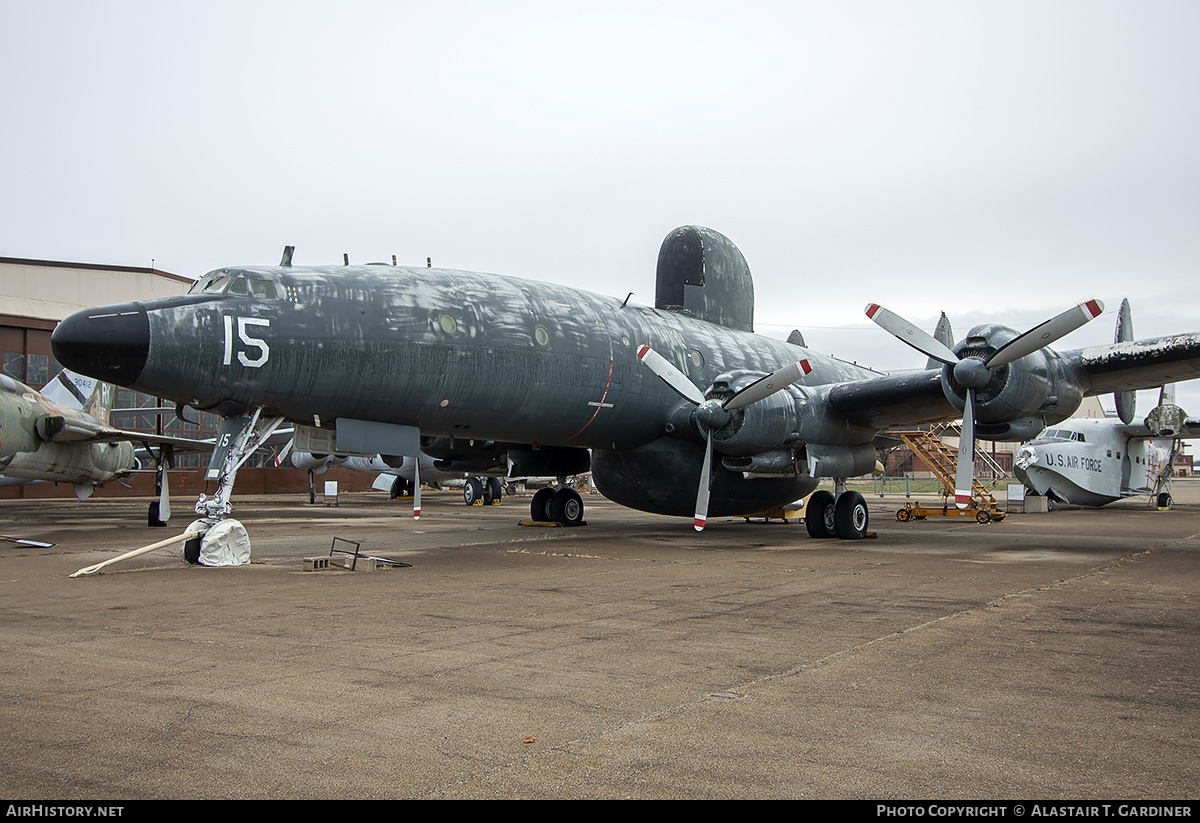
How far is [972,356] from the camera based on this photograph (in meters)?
13.9

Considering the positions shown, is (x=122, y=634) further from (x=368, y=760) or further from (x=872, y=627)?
(x=872, y=627)

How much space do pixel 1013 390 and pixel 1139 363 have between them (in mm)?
2192

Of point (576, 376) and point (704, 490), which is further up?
point (576, 376)

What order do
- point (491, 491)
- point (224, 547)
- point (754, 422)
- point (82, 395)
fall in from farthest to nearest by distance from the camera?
point (491, 491) < point (82, 395) < point (754, 422) < point (224, 547)

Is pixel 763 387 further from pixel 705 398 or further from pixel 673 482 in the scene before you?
pixel 673 482

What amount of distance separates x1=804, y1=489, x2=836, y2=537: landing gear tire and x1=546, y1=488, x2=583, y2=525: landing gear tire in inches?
220

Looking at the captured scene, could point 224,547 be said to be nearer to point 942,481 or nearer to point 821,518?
point 821,518

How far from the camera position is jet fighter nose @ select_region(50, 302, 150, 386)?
34.0ft

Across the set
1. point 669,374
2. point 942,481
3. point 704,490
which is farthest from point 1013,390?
point 942,481

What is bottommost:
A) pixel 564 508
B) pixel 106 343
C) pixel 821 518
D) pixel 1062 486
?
pixel 564 508

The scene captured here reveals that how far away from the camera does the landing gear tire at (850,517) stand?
659 inches

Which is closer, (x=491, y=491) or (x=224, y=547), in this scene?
(x=224, y=547)

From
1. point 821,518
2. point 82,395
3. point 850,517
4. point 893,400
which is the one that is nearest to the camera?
point 893,400

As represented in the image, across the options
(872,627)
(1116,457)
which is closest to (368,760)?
(872,627)
